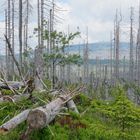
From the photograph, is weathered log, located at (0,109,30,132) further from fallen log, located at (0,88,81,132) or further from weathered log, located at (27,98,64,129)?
weathered log, located at (27,98,64,129)

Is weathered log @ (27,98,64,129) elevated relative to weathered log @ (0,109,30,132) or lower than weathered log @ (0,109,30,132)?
elevated

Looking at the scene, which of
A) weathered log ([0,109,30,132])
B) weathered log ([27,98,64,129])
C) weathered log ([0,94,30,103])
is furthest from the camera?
weathered log ([0,94,30,103])

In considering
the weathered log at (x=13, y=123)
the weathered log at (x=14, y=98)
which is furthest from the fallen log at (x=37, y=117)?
the weathered log at (x=14, y=98)

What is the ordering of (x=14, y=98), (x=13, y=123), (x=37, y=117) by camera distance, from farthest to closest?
(x=14, y=98) < (x=13, y=123) < (x=37, y=117)

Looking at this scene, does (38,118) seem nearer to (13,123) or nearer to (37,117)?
(37,117)

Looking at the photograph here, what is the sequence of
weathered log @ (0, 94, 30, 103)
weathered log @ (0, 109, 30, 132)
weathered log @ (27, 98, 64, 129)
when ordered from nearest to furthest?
weathered log @ (27, 98, 64, 129) → weathered log @ (0, 109, 30, 132) → weathered log @ (0, 94, 30, 103)

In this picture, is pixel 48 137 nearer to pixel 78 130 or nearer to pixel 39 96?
pixel 78 130

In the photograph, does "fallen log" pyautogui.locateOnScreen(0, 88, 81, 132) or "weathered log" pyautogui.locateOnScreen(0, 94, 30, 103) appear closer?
"fallen log" pyautogui.locateOnScreen(0, 88, 81, 132)

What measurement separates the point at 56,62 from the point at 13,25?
1380 cm

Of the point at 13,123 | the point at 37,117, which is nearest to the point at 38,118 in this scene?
the point at 37,117

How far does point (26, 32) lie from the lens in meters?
42.0

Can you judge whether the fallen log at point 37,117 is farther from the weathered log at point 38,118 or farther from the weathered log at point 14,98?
the weathered log at point 14,98

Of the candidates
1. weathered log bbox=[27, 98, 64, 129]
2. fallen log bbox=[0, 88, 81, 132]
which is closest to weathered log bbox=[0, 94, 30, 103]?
fallen log bbox=[0, 88, 81, 132]

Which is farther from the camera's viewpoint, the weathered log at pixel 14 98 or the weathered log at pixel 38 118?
the weathered log at pixel 14 98
